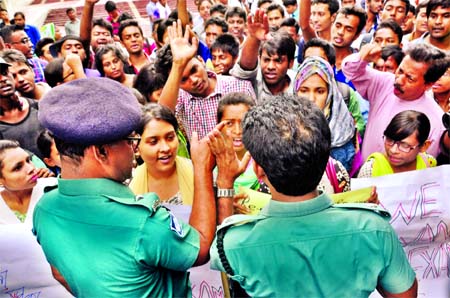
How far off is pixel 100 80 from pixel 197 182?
465 mm

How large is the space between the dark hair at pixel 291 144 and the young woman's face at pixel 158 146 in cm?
107

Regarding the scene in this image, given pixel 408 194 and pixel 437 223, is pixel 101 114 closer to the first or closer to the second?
pixel 408 194

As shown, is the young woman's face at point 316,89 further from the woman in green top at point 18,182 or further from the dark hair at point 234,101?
the woman in green top at point 18,182

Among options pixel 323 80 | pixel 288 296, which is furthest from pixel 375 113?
pixel 288 296

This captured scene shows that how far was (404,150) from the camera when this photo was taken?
8.09ft

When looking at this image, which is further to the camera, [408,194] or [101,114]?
[408,194]

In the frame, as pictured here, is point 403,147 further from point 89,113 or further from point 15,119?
point 15,119

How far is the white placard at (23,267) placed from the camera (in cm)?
205

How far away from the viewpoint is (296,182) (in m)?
1.26

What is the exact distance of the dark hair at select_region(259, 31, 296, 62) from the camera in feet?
10.8

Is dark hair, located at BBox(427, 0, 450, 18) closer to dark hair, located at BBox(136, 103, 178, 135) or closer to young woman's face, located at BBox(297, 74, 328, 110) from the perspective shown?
young woman's face, located at BBox(297, 74, 328, 110)

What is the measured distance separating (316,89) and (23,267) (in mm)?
1780

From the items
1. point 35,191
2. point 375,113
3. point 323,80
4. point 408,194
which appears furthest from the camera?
point 375,113

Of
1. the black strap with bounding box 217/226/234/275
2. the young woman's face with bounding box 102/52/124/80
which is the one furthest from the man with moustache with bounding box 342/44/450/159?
the young woman's face with bounding box 102/52/124/80
